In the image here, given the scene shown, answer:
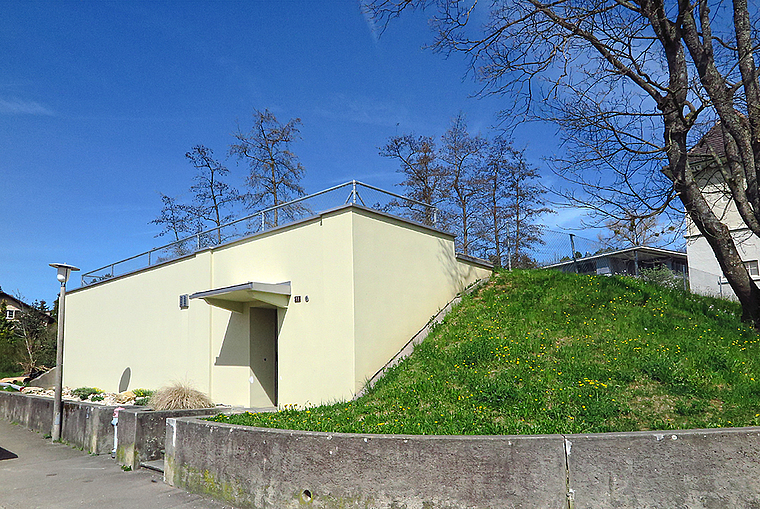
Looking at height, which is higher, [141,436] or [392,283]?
[392,283]

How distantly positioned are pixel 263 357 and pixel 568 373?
25.5 ft

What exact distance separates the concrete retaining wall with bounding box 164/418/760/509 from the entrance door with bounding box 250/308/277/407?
7700 millimetres

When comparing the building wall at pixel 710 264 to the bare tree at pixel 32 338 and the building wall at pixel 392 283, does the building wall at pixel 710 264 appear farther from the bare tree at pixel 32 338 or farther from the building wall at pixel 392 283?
the bare tree at pixel 32 338

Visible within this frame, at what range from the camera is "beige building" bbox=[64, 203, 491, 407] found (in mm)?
10914

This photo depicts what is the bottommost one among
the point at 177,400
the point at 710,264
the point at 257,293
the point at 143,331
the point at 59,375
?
the point at 177,400

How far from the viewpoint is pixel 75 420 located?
38.4 ft

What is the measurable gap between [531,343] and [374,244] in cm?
362

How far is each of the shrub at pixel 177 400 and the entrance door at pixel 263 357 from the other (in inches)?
108

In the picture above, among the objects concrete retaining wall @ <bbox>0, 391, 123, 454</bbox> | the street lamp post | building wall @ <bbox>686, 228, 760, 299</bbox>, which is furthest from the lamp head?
building wall @ <bbox>686, 228, 760, 299</bbox>

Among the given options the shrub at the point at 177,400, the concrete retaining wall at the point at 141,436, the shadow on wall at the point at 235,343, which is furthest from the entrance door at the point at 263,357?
the concrete retaining wall at the point at 141,436

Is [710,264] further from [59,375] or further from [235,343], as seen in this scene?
[59,375]

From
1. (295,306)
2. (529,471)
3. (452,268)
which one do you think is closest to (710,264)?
(452,268)

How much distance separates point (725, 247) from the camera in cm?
956

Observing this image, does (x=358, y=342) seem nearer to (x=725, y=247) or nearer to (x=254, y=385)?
(x=254, y=385)
